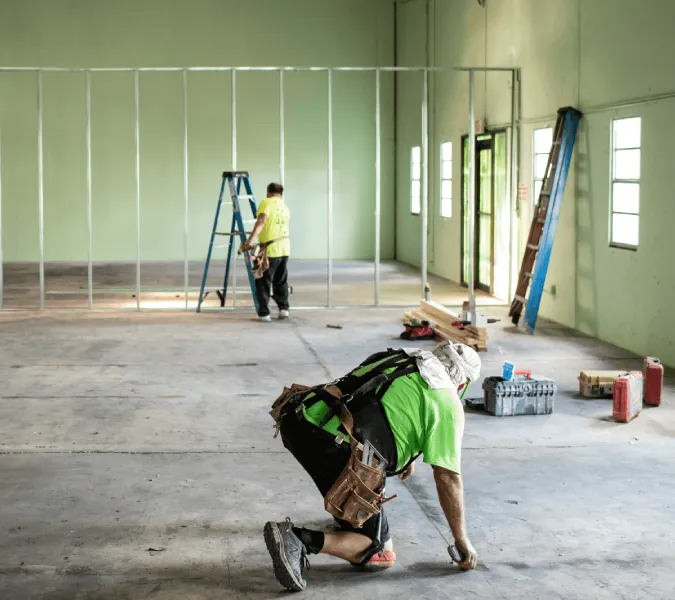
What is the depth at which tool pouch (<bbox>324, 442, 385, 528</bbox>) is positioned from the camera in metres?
4.02

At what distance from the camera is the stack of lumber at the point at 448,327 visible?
32.4 feet

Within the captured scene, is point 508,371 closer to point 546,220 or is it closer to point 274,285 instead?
point 546,220

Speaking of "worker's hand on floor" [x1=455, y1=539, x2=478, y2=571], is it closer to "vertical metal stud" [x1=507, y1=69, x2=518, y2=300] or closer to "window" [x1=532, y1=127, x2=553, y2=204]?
"window" [x1=532, y1=127, x2=553, y2=204]

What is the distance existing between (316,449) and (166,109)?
56.7 ft

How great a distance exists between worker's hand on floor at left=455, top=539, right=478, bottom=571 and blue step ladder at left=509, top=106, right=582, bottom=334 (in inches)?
270

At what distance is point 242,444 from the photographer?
6.54m

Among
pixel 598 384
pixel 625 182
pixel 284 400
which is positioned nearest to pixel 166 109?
pixel 625 182

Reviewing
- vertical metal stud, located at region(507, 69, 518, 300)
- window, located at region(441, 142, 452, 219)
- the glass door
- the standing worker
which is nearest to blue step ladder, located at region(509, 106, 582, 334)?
vertical metal stud, located at region(507, 69, 518, 300)

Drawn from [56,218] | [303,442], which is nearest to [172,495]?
[303,442]

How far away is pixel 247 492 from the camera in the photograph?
18.1ft

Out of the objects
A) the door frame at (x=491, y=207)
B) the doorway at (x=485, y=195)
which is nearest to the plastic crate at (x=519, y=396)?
the doorway at (x=485, y=195)

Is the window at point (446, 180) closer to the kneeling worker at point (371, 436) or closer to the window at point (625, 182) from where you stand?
the window at point (625, 182)

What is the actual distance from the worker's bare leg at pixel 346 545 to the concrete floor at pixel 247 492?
106 millimetres

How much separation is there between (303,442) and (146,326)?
7779mm
